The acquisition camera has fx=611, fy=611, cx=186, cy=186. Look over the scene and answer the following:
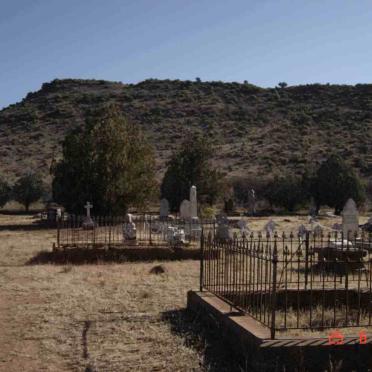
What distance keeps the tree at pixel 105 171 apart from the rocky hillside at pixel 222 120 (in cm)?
2434

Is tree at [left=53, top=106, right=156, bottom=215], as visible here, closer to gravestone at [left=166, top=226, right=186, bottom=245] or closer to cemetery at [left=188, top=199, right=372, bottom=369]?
gravestone at [left=166, top=226, right=186, bottom=245]

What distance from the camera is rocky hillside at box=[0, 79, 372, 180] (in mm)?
59312

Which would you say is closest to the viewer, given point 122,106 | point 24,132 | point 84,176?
point 84,176

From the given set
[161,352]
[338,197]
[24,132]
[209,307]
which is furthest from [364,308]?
[24,132]

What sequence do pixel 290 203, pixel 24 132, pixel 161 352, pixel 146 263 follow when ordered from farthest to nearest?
pixel 24 132
pixel 290 203
pixel 146 263
pixel 161 352

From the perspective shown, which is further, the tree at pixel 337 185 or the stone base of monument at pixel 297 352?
the tree at pixel 337 185

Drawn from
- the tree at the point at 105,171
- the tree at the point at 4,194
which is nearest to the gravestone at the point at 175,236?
the tree at the point at 105,171

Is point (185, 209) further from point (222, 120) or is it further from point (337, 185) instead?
point (222, 120)

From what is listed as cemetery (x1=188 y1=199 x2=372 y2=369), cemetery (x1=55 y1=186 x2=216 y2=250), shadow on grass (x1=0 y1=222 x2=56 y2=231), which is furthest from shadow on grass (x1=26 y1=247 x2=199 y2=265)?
shadow on grass (x1=0 y1=222 x2=56 y2=231)

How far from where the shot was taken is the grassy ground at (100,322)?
7.12 meters

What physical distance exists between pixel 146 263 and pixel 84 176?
13.5 metres

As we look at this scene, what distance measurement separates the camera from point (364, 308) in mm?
9352

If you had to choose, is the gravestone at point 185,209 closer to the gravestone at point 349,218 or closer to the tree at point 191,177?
the gravestone at point 349,218

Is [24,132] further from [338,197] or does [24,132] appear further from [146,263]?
[146,263]
